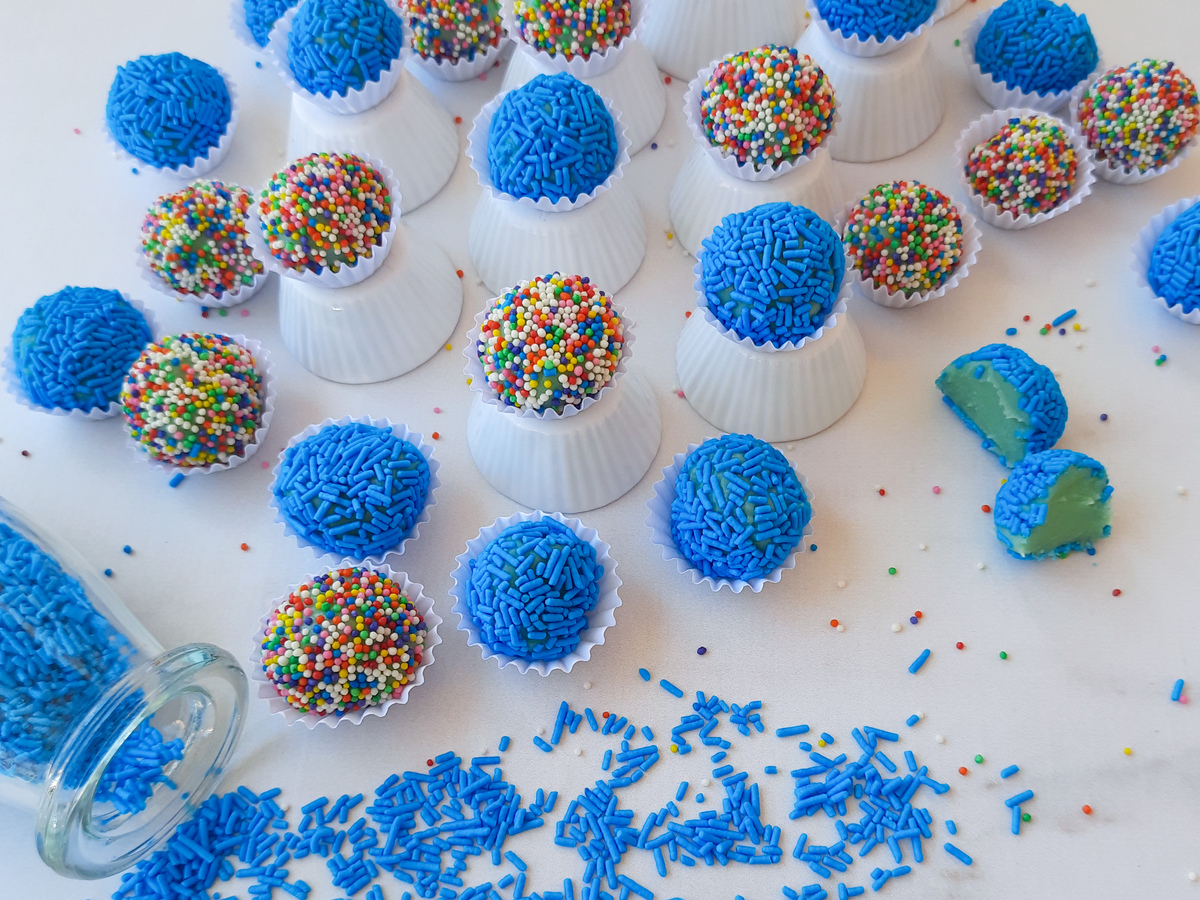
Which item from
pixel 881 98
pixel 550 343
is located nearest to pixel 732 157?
pixel 881 98

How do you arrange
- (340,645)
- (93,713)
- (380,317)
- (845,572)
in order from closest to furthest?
(93,713), (340,645), (845,572), (380,317)

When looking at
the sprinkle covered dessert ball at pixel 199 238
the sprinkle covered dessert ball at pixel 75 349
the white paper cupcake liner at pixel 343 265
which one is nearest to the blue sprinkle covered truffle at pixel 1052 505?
the white paper cupcake liner at pixel 343 265

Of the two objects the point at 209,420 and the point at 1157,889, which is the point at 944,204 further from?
the point at 209,420

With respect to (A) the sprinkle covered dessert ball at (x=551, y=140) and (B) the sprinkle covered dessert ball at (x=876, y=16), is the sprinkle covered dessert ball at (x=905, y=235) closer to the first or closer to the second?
(B) the sprinkle covered dessert ball at (x=876, y=16)

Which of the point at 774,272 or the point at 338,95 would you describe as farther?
the point at 338,95

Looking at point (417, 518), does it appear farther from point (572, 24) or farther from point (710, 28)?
point (710, 28)

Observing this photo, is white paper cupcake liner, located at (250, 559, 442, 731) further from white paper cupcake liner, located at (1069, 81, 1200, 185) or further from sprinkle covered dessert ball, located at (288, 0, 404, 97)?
white paper cupcake liner, located at (1069, 81, 1200, 185)
